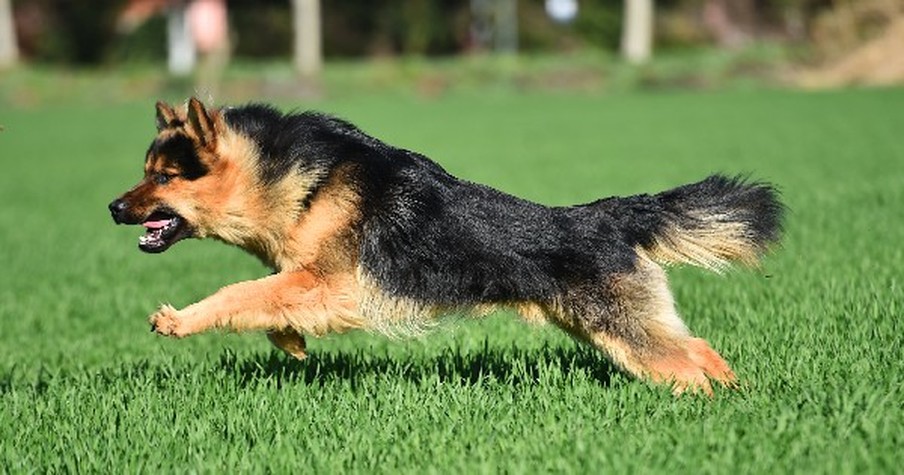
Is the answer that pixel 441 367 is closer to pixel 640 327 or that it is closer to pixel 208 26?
pixel 640 327

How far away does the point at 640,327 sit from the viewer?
5414mm

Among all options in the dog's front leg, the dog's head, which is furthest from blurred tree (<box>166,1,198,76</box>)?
the dog's front leg

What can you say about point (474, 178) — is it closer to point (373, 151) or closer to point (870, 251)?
point (870, 251)

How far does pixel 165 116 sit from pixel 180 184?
17.1 inches

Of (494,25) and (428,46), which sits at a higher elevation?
(494,25)

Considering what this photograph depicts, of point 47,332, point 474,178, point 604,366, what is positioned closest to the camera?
point 604,366

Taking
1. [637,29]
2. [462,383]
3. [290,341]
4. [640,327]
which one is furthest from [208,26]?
[640,327]

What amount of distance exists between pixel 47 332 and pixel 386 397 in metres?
4.41

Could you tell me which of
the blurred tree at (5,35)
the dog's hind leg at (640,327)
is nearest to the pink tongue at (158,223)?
the dog's hind leg at (640,327)

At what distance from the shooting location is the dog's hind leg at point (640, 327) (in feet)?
17.7

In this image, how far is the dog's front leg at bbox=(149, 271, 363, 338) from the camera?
548 cm

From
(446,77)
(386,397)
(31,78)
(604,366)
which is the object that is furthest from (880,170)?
(31,78)

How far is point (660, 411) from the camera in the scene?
517 cm

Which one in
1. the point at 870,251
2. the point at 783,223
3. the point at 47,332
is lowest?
the point at 47,332
